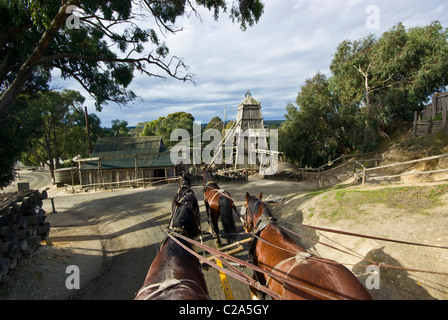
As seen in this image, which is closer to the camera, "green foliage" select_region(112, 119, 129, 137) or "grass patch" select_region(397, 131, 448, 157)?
"grass patch" select_region(397, 131, 448, 157)

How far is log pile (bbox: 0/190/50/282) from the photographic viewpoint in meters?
4.39

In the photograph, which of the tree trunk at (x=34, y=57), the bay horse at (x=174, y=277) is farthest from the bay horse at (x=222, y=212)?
the tree trunk at (x=34, y=57)

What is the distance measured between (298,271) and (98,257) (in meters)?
5.80

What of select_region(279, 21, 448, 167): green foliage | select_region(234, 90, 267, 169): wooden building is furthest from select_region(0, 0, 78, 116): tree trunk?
select_region(279, 21, 448, 167): green foliage

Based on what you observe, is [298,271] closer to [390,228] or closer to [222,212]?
[222,212]

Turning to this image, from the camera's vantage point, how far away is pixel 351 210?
629 cm

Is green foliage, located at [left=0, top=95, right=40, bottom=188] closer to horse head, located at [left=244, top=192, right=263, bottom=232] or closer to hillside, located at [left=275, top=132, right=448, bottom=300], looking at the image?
horse head, located at [left=244, top=192, right=263, bottom=232]

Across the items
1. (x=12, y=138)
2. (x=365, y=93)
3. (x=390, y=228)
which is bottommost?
(x=390, y=228)

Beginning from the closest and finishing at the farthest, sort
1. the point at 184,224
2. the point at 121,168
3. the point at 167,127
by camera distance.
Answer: the point at 184,224
the point at 121,168
the point at 167,127

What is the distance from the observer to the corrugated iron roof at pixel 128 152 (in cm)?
2012

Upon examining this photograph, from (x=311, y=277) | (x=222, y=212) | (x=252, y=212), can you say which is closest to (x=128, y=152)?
(x=222, y=212)

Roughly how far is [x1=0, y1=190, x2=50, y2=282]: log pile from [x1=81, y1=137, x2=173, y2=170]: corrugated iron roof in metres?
13.3

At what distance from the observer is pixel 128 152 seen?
70.6 feet
